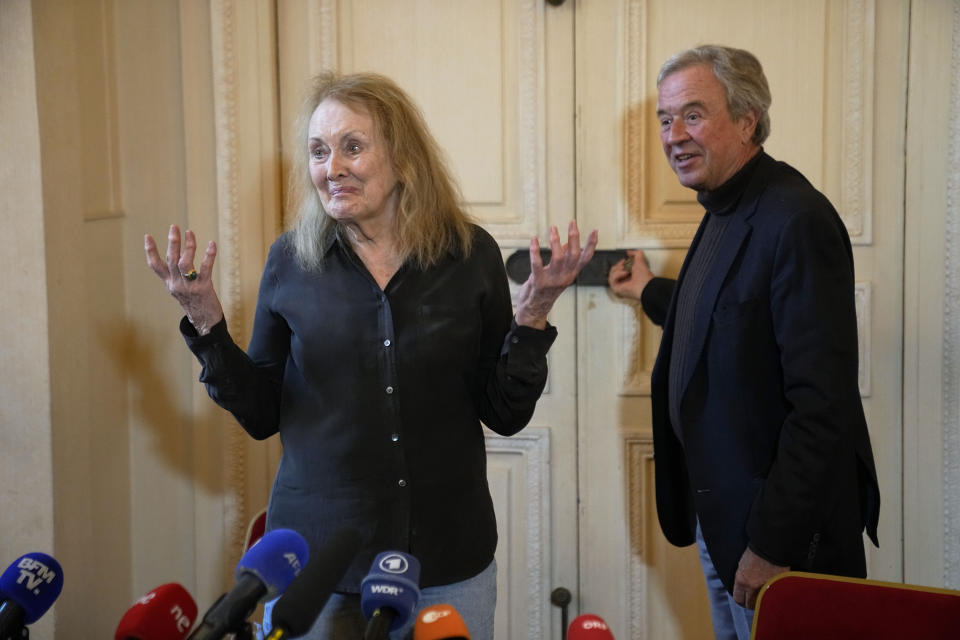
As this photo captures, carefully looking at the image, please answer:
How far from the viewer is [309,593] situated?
940mm

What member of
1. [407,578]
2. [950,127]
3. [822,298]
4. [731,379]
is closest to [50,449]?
[407,578]

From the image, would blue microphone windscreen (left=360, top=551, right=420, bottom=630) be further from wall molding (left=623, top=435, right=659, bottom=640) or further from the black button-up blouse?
wall molding (left=623, top=435, right=659, bottom=640)

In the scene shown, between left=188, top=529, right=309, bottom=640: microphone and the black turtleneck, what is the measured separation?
2.90 feet

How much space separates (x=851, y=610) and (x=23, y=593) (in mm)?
1103

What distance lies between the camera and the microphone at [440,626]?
93 centimetres

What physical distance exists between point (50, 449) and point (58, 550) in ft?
0.73

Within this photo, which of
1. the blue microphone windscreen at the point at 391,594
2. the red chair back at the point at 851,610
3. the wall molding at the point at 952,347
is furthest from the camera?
the wall molding at the point at 952,347

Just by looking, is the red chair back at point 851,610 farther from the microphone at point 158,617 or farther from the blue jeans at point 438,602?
the microphone at point 158,617

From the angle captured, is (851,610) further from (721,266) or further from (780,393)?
(721,266)

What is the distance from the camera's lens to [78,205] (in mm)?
2068

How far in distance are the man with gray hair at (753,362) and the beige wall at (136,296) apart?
0.80 metres

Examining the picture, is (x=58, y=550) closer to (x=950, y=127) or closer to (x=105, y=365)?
(x=105, y=365)

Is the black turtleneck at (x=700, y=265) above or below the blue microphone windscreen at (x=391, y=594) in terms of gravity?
above

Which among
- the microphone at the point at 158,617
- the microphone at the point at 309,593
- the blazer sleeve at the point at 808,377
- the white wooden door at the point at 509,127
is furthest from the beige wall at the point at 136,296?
the microphone at the point at 309,593
